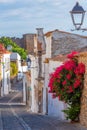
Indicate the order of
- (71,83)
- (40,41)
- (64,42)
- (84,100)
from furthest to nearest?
(40,41) < (64,42) < (71,83) < (84,100)

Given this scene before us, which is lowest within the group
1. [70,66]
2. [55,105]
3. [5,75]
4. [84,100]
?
Answer: [5,75]

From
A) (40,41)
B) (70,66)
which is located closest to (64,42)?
(40,41)

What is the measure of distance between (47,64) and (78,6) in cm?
2303

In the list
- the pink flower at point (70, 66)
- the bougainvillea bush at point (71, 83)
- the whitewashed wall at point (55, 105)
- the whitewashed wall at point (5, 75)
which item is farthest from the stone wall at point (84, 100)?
the whitewashed wall at point (5, 75)

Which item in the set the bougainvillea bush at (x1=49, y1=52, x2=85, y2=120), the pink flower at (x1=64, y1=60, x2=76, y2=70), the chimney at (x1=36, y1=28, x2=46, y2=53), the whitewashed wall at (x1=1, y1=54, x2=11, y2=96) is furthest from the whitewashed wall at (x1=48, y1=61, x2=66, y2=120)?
the whitewashed wall at (x1=1, y1=54, x2=11, y2=96)

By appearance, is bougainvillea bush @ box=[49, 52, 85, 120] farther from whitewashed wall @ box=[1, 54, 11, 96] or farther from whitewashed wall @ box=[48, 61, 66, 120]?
whitewashed wall @ box=[1, 54, 11, 96]

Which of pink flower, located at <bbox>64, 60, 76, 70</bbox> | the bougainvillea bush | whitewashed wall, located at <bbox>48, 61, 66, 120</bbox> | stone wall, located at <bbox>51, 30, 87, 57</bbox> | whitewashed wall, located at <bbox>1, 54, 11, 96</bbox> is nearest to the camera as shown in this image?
the bougainvillea bush

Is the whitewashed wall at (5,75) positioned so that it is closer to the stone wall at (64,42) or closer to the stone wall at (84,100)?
the stone wall at (64,42)

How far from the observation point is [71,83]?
66.4 feet

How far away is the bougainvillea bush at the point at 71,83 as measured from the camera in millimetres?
19881

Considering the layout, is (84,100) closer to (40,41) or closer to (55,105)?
(55,105)

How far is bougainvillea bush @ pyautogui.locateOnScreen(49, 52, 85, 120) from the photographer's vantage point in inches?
783

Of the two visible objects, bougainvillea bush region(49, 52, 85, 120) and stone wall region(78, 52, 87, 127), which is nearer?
stone wall region(78, 52, 87, 127)

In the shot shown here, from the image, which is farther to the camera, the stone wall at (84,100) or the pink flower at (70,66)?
the pink flower at (70,66)
